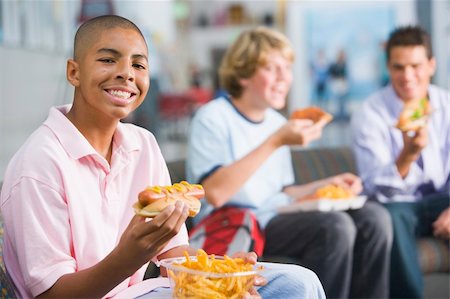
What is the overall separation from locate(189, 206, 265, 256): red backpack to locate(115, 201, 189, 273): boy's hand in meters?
1.15

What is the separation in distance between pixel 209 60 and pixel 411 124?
13.3 m

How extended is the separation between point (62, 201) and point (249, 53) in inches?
63.3

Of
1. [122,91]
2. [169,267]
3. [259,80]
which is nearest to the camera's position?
[169,267]

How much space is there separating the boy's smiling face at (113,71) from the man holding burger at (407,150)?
5.54ft

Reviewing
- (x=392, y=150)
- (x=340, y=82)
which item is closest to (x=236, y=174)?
(x=392, y=150)

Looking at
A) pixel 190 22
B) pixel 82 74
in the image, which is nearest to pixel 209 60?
pixel 190 22

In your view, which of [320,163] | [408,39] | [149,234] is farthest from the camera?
[320,163]

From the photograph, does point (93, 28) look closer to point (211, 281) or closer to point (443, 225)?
point (211, 281)

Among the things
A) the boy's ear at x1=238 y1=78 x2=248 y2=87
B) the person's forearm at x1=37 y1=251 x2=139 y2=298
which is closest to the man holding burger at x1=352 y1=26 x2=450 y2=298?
the boy's ear at x1=238 y1=78 x2=248 y2=87

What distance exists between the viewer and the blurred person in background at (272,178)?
8.72ft

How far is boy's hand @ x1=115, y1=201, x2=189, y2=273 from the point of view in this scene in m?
1.31

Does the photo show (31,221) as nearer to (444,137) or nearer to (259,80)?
(259,80)

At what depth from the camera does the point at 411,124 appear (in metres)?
3.01

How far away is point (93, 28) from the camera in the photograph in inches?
62.3
